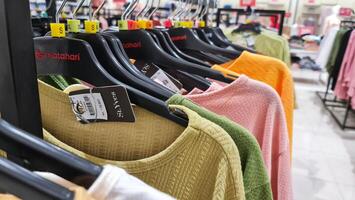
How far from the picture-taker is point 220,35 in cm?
140

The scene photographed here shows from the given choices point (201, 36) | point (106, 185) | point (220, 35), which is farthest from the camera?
point (220, 35)

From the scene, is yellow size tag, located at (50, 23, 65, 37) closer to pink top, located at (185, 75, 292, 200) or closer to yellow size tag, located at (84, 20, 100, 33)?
yellow size tag, located at (84, 20, 100, 33)

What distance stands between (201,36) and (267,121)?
641 millimetres

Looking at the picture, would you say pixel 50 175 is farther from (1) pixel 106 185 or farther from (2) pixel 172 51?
(2) pixel 172 51

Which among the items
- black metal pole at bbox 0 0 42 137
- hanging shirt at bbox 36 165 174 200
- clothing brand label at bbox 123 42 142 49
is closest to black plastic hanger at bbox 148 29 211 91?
clothing brand label at bbox 123 42 142 49

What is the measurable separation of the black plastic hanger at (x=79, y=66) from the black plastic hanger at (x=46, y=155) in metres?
0.25

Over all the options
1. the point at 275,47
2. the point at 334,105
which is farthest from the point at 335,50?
the point at 275,47

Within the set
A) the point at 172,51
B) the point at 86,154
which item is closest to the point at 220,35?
the point at 172,51

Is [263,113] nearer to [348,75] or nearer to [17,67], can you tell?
[17,67]

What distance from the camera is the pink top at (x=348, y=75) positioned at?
252 centimetres

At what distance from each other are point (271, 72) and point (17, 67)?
74 cm

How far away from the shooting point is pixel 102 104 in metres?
0.54

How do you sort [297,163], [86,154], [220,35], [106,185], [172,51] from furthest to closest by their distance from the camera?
1. [297,163]
2. [220,35]
3. [172,51]
4. [86,154]
5. [106,185]

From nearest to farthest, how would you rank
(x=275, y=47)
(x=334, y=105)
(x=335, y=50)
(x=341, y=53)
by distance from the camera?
(x=275, y=47) → (x=341, y=53) → (x=335, y=50) → (x=334, y=105)
